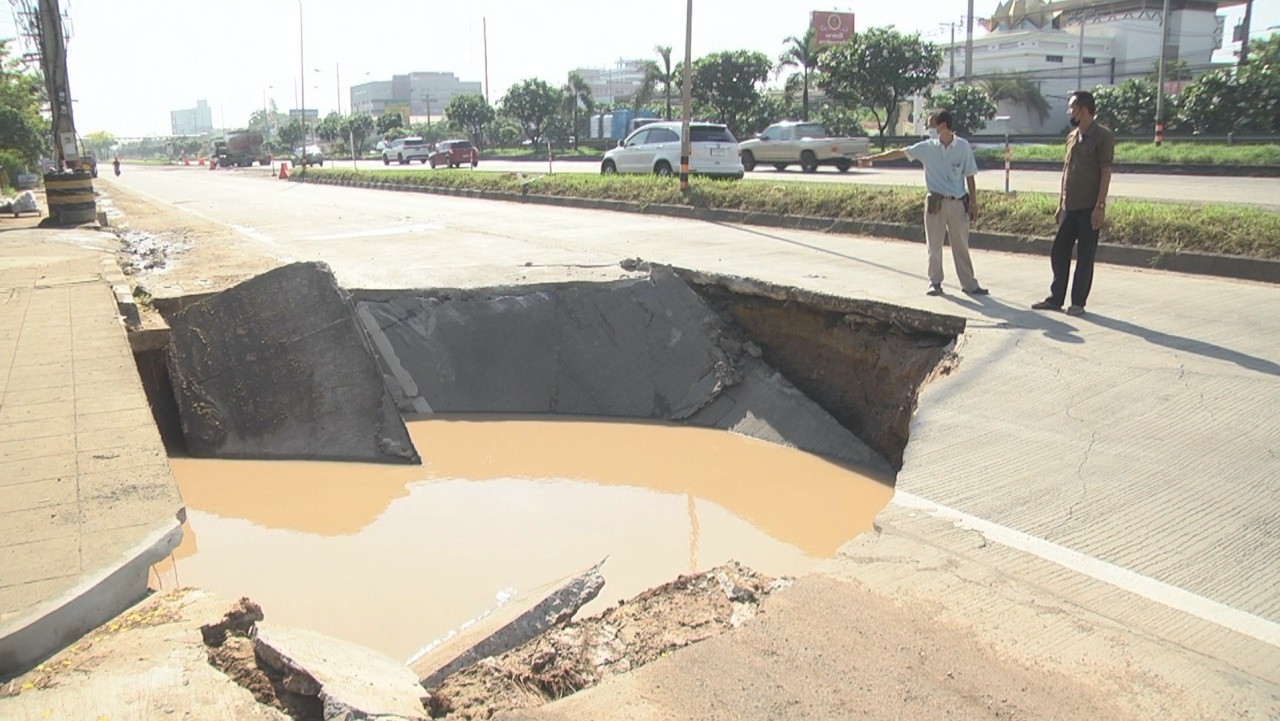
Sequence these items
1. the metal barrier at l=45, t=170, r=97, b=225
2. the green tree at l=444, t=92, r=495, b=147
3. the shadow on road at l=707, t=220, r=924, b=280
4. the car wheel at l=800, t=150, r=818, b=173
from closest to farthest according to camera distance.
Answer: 1. the shadow on road at l=707, t=220, r=924, b=280
2. the metal barrier at l=45, t=170, r=97, b=225
3. the car wheel at l=800, t=150, r=818, b=173
4. the green tree at l=444, t=92, r=495, b=147

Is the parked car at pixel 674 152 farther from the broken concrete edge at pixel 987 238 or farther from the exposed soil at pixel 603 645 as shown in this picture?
the exposed soil at pixel 603 645

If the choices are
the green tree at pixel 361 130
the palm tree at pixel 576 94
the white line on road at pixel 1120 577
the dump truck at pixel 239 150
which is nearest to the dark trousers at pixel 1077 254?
the white line on road at pixel 1120 577

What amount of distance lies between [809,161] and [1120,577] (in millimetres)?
26431

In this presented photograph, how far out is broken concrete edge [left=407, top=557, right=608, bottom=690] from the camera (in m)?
3.57

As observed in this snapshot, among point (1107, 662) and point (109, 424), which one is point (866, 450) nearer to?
point (1107, 662)

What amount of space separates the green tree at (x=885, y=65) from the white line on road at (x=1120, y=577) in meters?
33.8

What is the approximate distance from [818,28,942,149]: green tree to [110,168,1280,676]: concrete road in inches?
1051

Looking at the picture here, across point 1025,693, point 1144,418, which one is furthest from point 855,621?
point 1144,418

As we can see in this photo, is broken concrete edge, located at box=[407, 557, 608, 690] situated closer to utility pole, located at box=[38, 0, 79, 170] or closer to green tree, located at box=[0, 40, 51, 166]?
utility pole, located at box=[38, 0, 79, 170]

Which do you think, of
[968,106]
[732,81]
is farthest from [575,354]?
[732,81]

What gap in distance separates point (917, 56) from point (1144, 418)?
33.4 m

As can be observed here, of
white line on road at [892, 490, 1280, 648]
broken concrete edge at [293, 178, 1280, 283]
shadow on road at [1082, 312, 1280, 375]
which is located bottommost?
white line on road at [892, 490, 1280, 648]

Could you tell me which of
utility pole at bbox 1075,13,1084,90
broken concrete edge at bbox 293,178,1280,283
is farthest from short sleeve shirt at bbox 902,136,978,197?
utility pole at bbox 1075,13,1084,90

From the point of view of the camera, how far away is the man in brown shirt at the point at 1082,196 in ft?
23.9
